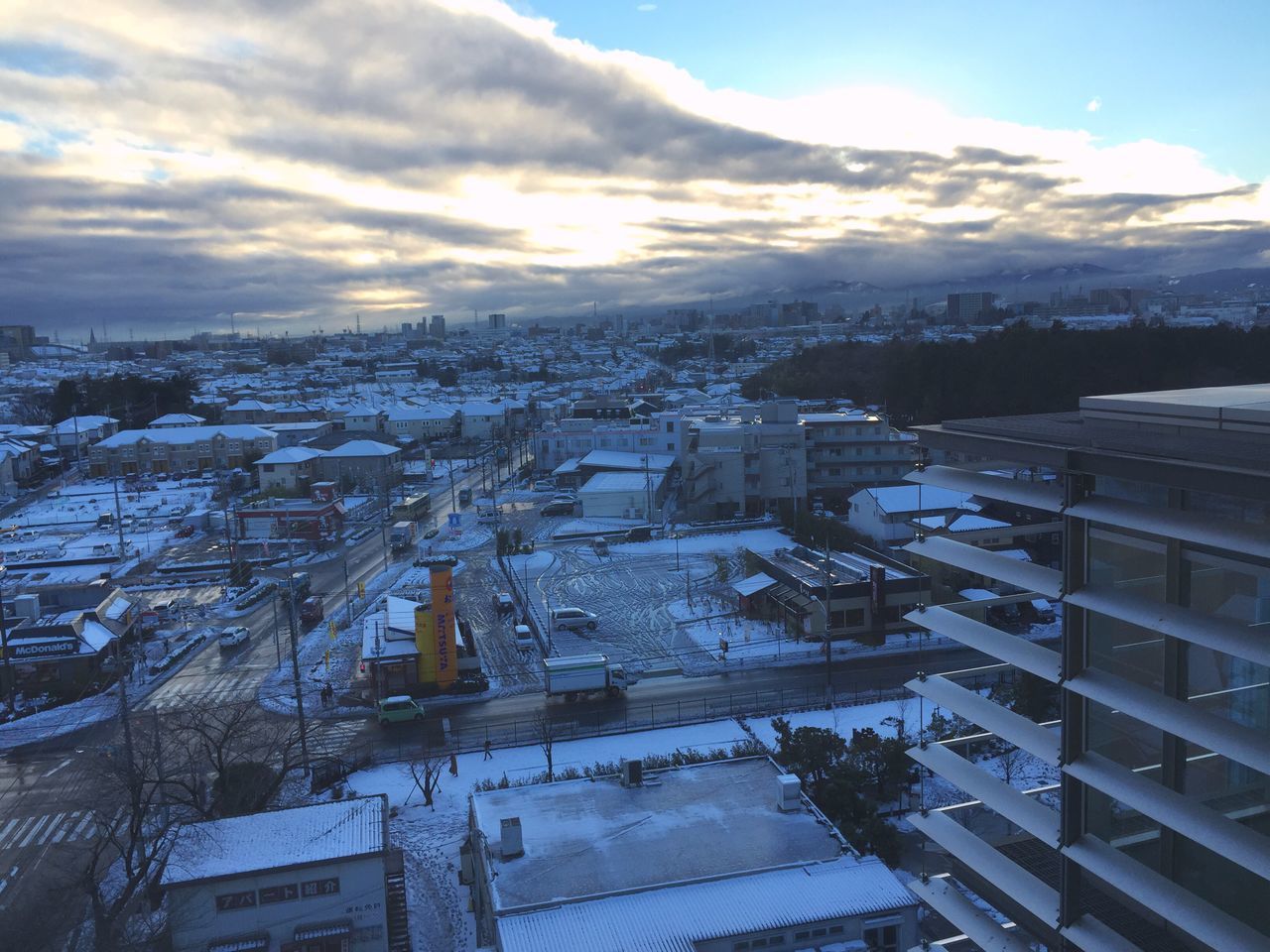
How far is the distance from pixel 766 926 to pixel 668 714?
3071mm

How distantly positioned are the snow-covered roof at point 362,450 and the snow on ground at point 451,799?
12007 millimetres

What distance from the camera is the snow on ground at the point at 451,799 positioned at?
4.38 m

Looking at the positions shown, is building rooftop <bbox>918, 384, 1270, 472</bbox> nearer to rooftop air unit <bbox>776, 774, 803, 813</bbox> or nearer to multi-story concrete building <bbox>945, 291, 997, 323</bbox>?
rooftop air unit <bbox>776, 774, 803, 813</bbox>

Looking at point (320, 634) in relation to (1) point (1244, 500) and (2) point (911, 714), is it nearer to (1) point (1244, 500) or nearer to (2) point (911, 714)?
(2) point (911, 714)

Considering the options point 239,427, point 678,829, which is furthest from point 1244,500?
point 239,427

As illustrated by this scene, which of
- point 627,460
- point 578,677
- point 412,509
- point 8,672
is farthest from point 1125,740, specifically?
point 627,460

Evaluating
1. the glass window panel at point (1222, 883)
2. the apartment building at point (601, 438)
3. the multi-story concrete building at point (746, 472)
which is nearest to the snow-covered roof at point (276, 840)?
the glass window panel at point (1222, 883)

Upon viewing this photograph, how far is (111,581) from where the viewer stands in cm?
Answer: 1060

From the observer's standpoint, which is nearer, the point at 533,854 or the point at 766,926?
the point at 766,926

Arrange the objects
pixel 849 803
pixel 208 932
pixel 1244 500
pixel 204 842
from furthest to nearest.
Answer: pixel 849 803
pixel 204 842
pixel 208 932
pixel 1244 500

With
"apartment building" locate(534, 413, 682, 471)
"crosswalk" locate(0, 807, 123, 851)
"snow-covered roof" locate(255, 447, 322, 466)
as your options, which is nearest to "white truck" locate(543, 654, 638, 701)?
"crosswalk" locate(0, 807, 123, 851)

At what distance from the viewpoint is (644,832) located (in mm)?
4395

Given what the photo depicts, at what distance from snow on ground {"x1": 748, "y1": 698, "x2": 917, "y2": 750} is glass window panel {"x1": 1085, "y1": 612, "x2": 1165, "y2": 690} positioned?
4527 mm

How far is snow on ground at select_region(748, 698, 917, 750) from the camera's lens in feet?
20.4
